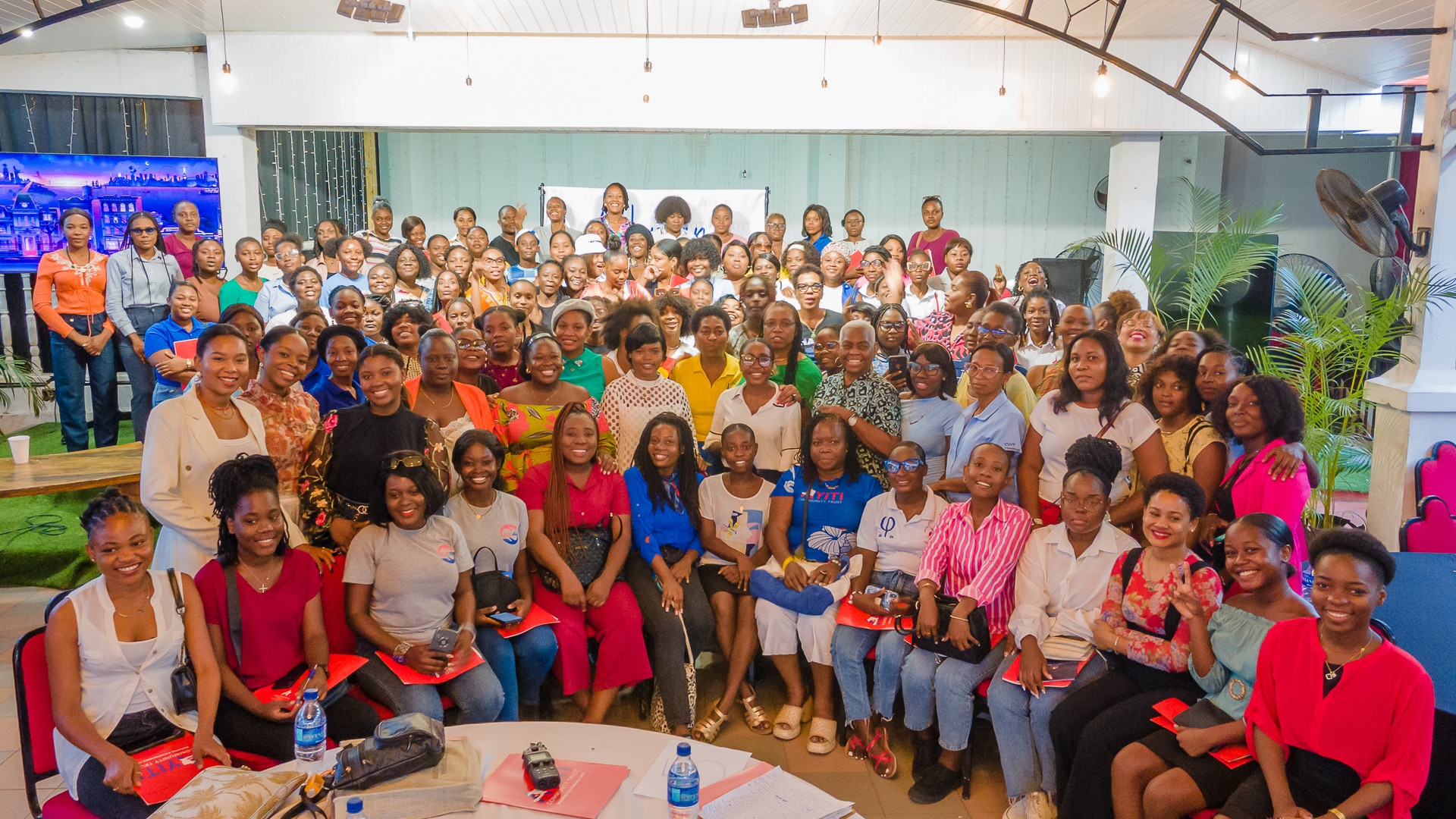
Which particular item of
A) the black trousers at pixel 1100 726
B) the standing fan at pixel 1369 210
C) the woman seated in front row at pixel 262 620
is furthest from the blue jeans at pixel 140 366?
the standing fan at pixel 1369 210

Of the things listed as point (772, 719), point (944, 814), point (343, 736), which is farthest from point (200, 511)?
point (944, 814)

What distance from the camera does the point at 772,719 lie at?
3.98 meters

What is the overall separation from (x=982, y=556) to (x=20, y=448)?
16.3ft

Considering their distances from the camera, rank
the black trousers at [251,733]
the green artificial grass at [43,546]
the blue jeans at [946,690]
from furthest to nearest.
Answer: the green artificial grass at [43,546] → the blue jeans at [946,690] → the black trousers at [251,733]

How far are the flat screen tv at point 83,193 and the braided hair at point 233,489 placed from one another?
6.09m

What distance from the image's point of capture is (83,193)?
8.33m

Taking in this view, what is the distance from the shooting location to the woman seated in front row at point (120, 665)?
252 centimetres

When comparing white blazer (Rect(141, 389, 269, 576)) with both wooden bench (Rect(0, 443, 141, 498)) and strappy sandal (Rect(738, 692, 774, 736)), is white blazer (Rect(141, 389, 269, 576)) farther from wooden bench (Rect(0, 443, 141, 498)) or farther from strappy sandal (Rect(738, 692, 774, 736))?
strappy sandal (Rect(738, 692, 774, 736))

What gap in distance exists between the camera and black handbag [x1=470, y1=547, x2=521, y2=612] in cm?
361

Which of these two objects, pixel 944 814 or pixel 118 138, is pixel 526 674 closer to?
pixel 944 814

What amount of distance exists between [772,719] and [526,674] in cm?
107

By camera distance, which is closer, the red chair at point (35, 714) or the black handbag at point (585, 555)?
the red chair at point (35, 714)

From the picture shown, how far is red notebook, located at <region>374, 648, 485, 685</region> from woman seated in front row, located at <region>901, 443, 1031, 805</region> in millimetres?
1581

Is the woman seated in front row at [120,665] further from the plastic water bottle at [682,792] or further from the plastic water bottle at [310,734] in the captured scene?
the plastic water bottle at [682,792]
